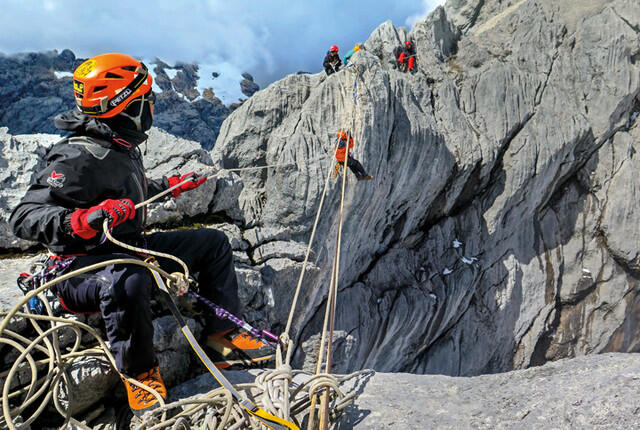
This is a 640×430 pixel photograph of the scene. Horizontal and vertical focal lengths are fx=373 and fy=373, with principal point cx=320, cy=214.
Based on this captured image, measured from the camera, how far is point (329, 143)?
25.6 feet

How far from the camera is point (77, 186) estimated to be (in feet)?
10.3

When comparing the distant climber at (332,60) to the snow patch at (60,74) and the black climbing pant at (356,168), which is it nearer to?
the black climbing pant at (356,168)

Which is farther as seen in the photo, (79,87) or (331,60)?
(331,60)

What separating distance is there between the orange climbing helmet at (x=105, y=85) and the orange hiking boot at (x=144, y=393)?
235cm

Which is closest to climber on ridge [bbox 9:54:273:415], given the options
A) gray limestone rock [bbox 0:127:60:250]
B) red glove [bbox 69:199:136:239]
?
red glove [bbox 69:199:136:239]

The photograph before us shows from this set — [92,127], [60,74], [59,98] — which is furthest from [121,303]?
[60,74]

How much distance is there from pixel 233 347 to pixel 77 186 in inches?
82.4

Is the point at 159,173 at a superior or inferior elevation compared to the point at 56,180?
superior

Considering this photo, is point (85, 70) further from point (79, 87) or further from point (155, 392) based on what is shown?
point (155, 392)

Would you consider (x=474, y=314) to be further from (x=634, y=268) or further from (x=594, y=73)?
(x=594, y=73)

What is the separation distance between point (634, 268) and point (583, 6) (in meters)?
10.6

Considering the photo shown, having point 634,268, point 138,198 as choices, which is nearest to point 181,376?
point 138,198

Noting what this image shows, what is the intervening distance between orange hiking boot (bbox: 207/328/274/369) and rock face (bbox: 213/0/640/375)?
3.23 metres

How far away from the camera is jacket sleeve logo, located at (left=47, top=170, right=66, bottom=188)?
119 inches
